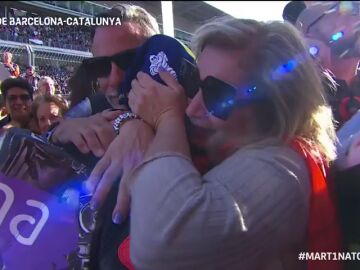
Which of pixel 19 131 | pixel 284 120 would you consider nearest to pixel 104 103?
pixel 19 131

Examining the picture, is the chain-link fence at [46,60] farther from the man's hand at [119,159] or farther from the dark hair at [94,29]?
the man's hand at [119,159]

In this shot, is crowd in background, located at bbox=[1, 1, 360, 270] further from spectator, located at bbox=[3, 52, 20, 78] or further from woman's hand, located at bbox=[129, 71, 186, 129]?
spectator, located at bbox=[3, 52, 20, 78]

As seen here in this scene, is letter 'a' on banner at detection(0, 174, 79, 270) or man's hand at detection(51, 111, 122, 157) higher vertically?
man's hand at detection(51, 111, 122, 157)

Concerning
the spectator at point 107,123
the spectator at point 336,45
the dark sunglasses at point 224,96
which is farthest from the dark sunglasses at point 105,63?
the spectator at point 336,45

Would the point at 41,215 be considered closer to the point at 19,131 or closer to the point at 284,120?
the point at 19,131

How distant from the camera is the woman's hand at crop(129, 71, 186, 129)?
0.90 meters

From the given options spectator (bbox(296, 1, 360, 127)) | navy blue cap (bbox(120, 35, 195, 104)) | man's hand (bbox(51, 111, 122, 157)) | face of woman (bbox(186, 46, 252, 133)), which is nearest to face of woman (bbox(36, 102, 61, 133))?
man's hand (bbox(51, 111, 122, 157))

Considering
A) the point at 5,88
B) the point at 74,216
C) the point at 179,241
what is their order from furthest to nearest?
the point at 5,88
the point at 74,216
the point at 179,241

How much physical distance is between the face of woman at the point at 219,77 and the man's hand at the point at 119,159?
0.38ft

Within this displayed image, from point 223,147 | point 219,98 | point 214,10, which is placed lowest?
point 223,147

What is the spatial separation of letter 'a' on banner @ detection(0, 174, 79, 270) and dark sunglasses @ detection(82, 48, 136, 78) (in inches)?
13.9

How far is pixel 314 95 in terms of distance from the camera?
92 cm

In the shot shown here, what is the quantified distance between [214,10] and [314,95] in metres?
0.44

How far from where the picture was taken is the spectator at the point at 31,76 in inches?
45.6
